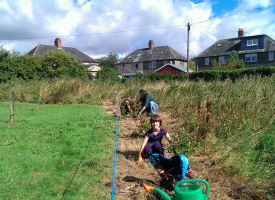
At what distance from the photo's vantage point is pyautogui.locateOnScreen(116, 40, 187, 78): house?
161 ft

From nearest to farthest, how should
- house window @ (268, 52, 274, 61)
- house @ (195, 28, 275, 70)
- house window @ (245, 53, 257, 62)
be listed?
house window @ (268, 52, 274, 61) < house @ (195, 28, 275, 70) < house window @ (245, 53, 257, 62)

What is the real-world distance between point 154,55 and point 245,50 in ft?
58.0

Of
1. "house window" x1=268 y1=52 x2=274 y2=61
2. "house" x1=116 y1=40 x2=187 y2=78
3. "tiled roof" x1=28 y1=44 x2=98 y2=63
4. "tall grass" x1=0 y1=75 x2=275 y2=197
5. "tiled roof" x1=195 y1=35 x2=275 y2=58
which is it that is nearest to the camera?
"tall grass" x1=0 y1=75 x2=275 y2=197

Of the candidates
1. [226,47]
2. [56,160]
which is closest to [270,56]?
[226,47]

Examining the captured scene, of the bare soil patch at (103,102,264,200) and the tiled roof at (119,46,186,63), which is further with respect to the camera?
the tiled roof at (119,46,186,63)

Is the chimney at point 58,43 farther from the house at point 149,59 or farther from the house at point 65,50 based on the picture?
the house at point 149,59

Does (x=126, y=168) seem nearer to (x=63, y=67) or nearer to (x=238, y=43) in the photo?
(x=63, y=67)

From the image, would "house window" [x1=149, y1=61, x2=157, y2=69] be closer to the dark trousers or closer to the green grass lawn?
the green grass lawn

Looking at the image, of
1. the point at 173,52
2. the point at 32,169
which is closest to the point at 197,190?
the point at 32,169

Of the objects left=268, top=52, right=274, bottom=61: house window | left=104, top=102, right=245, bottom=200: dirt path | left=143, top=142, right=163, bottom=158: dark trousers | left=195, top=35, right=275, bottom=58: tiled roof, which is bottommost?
left=104, top=102, right=245, bottom=200: dirt path

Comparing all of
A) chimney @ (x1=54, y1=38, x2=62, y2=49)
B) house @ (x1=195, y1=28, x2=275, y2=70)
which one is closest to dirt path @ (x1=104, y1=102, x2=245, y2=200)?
house @ (x1=195, y1=28, x2=275, y2=70)

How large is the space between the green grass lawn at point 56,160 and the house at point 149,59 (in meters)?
42.4

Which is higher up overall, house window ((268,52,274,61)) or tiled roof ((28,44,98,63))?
tiled roof ((28,44,98,63))

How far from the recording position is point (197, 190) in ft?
7.03
